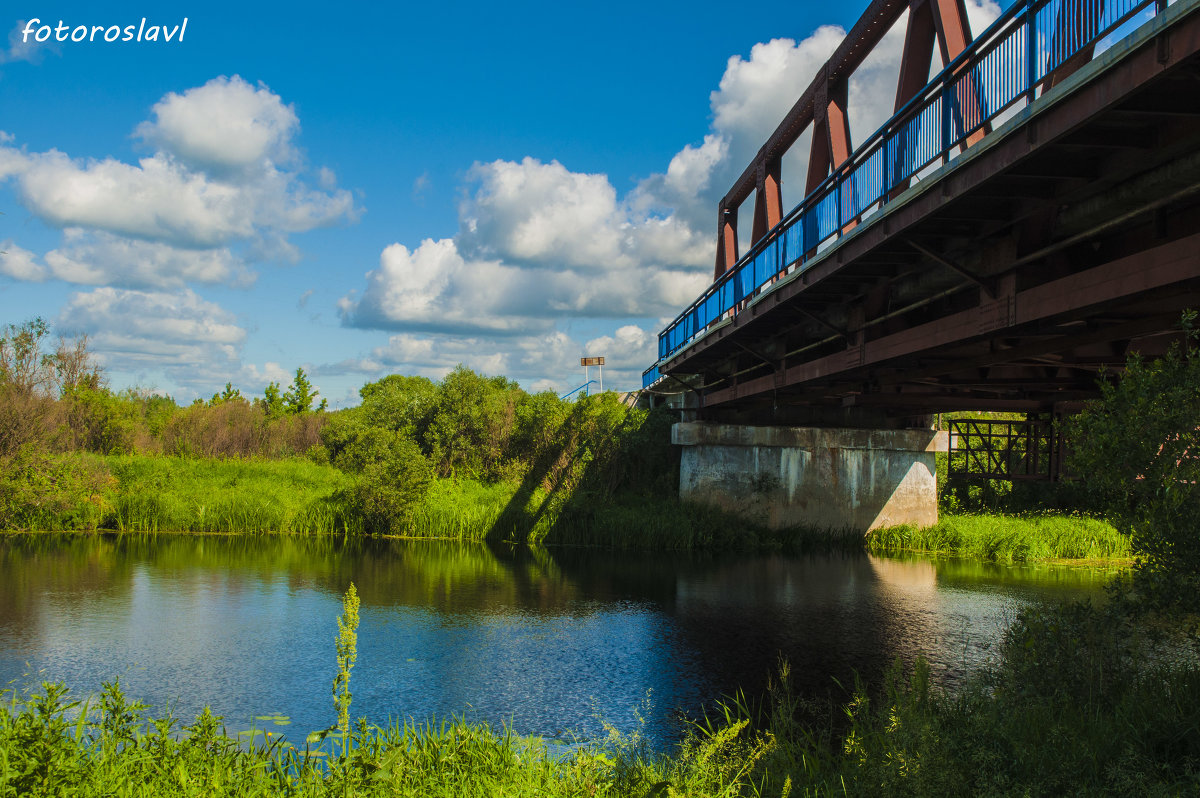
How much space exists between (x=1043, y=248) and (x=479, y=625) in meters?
10.4

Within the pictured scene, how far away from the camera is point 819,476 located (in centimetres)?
2825

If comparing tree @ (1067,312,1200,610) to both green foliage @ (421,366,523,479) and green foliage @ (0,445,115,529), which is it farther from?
green foliage @ (421,366,523,479)

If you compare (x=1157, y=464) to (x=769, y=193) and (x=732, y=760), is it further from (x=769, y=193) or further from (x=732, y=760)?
(x=769, y=193)

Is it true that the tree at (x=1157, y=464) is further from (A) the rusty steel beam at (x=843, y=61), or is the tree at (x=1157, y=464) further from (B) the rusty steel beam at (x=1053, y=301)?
(A) the rusty steel beam at (x=843, y=61)

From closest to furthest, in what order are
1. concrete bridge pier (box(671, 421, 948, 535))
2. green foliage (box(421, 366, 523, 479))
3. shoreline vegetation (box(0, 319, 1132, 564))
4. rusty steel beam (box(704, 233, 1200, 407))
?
rusty steel beam (box(704, 233, 1200, 407)), shoreline vegetation (box(0, 319, 1132, 564)), concrete bridge pier (box(671, 421, 948, 535)), green foliage (box(421, 366, 523, 479))

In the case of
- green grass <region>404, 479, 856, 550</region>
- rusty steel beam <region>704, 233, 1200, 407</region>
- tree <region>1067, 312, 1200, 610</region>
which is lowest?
green grass <region>404, 479, 856, 550</region>

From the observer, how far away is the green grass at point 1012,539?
26.5 meters

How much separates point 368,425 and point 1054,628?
102ft

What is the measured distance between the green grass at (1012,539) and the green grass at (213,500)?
17.9 m

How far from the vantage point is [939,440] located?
28922mm

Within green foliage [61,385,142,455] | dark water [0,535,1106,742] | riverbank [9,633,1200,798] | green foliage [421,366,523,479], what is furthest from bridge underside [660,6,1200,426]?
green foliage [61,385,142,455]

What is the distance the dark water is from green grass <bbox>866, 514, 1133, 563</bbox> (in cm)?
231

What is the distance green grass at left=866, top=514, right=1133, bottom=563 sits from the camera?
26531 mm

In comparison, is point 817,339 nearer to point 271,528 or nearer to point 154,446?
point 271,528
